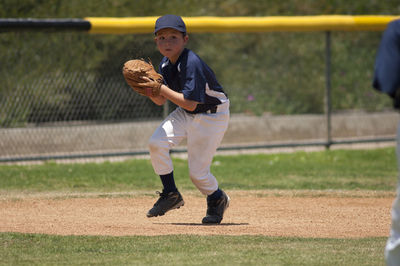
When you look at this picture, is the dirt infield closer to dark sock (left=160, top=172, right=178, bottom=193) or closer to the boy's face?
dark sock (left=160, top=172, right=178, bottom=193)

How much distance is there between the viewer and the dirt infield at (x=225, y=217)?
5.94 meters

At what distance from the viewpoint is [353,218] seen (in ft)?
21.9

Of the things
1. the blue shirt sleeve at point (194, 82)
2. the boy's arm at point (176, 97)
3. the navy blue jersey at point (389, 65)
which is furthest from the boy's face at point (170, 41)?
the navy blue jersey at point (389, 65)

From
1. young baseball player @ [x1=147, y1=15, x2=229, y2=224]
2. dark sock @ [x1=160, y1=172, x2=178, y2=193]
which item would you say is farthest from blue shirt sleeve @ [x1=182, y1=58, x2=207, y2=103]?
dark sock @ [x1=160, y1=172, x2=178, y2=193]

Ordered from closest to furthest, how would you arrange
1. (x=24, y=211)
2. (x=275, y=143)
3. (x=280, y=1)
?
(x=24, y=211), (x=275, y=143), (x=280, y=1)

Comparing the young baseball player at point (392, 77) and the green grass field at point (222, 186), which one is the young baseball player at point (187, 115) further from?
the young baseball player at point (392, 77)

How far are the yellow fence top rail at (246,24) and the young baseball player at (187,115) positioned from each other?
4032 mm

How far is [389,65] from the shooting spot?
3744 mm

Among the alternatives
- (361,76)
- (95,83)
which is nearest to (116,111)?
(95,83)

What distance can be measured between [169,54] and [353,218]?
2.30 metres

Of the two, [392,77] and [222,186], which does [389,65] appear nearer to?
[392,77]

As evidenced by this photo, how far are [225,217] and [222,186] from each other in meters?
2.16

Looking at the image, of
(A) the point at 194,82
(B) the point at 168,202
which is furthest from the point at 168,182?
(A) the point at 194,82

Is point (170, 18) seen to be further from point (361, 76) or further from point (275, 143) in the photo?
point (361, 76)
